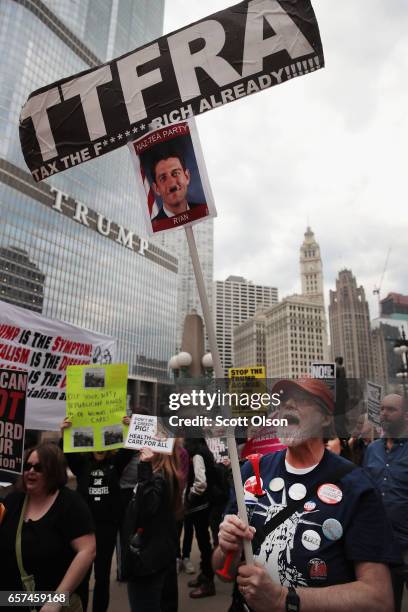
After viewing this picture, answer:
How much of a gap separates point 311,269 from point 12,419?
184m

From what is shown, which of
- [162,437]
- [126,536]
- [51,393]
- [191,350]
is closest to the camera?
[126,536]

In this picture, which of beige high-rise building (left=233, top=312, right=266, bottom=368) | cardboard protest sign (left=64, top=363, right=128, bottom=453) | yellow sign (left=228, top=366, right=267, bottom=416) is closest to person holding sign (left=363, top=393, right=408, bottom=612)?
yellow sign (left=228, top=366, right=267, bottom=416)

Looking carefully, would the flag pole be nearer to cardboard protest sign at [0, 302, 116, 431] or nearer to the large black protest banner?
the large black protest banner

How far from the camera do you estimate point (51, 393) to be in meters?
6.36

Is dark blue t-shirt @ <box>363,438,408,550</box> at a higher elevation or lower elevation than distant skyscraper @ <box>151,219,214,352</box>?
lower

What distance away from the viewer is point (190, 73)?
3.07 m

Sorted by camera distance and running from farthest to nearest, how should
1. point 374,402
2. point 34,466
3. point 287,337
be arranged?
point 287,337, point 374,402, point 34,466

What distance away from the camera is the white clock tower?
576 ft

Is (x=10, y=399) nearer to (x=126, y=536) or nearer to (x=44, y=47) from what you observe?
(x=126, y=536)

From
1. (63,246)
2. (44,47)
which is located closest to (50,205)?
(63,246)

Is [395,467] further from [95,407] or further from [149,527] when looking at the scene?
[95,407]

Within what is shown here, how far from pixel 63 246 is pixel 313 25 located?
323ft

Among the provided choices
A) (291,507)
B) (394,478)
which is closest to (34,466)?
(291,507)

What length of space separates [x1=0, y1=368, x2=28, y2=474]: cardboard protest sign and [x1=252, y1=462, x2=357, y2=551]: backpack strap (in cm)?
231
